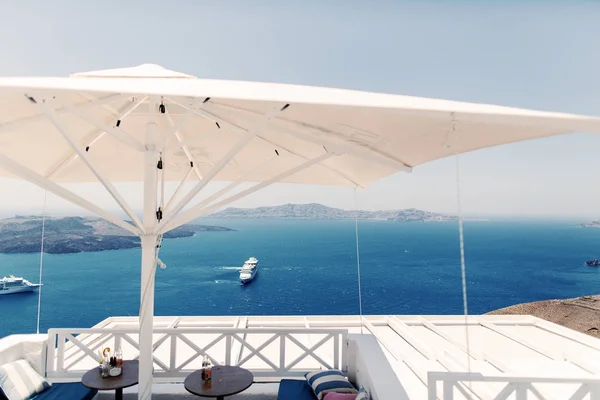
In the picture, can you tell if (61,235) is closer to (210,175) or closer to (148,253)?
(148,253)

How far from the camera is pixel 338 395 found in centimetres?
304

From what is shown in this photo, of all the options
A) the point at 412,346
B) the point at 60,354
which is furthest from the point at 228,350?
the point at 412,346

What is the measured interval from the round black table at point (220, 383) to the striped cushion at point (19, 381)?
4.37ft

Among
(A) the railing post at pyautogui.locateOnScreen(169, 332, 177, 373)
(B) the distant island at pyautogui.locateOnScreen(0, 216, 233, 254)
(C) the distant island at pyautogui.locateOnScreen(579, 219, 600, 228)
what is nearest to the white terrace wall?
(A) the railing post at pyautogui.locateOnScreen(169, 332, 177, 373)

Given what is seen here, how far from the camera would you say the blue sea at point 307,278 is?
43.9 meters

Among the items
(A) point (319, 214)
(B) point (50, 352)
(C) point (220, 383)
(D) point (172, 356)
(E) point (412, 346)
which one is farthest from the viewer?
(A) point (319, 214)

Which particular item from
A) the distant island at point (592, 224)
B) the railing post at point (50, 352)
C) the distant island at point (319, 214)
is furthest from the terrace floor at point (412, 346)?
the distant island at point (319, 214)

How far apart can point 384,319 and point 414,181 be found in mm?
36383

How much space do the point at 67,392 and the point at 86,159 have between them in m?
2.28

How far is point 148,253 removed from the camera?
106 inches

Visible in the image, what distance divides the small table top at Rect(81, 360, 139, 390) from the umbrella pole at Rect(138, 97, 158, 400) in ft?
1.45

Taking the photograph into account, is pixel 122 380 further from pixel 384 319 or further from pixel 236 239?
pixel 236 239

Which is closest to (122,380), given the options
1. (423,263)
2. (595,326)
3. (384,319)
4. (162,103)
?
(162,103)

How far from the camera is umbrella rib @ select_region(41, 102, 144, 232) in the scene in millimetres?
1911
